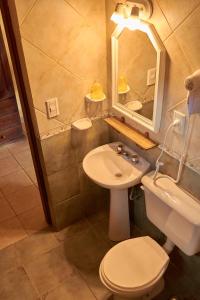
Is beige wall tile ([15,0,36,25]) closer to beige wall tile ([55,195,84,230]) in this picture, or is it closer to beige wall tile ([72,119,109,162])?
beige wall tile ([72,119,109,162])

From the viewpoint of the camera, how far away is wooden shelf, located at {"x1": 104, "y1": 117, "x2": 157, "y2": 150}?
1.80 metres

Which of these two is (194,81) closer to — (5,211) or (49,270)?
(49,270)

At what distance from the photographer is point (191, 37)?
1341 millimetres

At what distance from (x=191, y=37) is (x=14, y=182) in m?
2.28

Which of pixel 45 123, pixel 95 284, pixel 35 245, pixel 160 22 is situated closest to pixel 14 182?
pixel 35 245

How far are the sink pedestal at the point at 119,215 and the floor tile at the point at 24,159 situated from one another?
1.36 m

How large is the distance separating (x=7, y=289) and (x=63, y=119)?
1.25 m

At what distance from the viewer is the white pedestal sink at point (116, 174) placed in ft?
6.10

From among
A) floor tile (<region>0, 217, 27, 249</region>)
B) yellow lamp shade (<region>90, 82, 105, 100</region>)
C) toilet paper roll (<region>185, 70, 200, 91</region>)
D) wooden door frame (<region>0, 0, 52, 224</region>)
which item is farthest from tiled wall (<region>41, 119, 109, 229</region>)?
toilet paper roll (<region>185, 70, 200, 91</region>)

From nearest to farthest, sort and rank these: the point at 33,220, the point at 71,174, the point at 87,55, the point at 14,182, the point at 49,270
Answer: the point at 87,55 < the point at 49,270 < the point at 71,174 < the point at 33,220 < the point at 14,182

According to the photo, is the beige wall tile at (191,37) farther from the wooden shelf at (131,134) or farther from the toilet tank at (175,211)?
the toilet tank at (175,211)

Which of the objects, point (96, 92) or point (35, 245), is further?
point (35, 245)

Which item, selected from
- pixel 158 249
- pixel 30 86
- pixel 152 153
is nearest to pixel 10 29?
pixel 30 86

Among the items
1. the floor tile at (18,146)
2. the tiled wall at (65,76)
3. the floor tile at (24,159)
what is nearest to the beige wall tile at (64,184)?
the tiled wall at (65,76)
